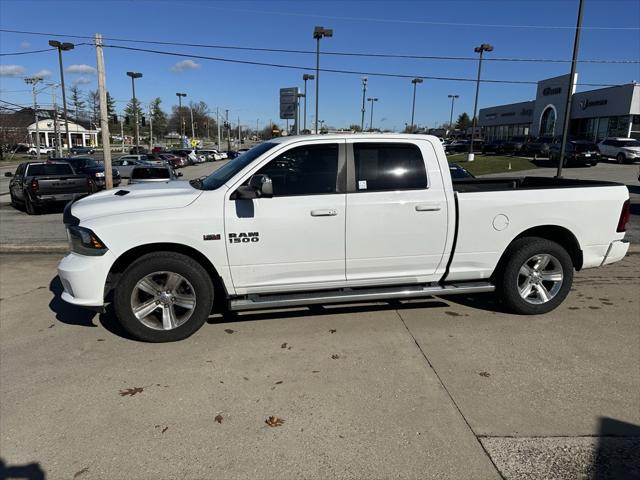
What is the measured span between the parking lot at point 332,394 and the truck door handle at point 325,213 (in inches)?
46.9

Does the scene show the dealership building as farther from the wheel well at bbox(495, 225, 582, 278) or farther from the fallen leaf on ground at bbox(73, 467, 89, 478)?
the fallen leaf on ground at bbox(73, 467, 89, 478)

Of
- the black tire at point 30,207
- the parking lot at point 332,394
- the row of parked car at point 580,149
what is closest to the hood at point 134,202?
the parking lot at point 332,394

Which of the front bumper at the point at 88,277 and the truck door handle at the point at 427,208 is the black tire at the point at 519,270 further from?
the front bumper at the point at 88,277

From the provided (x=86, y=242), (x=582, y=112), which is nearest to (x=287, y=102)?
(x=582, y=112)

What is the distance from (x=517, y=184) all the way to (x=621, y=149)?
1286 inches

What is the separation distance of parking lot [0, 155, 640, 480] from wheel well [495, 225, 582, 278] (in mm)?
603

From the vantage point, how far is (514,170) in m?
30.5

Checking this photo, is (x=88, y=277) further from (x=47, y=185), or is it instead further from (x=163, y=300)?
(x=47, y=185)

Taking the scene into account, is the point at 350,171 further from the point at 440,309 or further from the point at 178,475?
the point at 178,475

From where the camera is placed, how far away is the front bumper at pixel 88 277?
4.06 metres

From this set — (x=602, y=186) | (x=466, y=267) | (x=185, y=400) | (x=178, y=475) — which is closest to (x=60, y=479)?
(x=178, y=475)

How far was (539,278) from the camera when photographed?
16.5ft

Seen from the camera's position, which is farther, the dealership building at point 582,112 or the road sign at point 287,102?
the dealership building at point 582,112

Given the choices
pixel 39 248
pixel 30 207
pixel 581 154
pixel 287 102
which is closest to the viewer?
pixel 39 248
